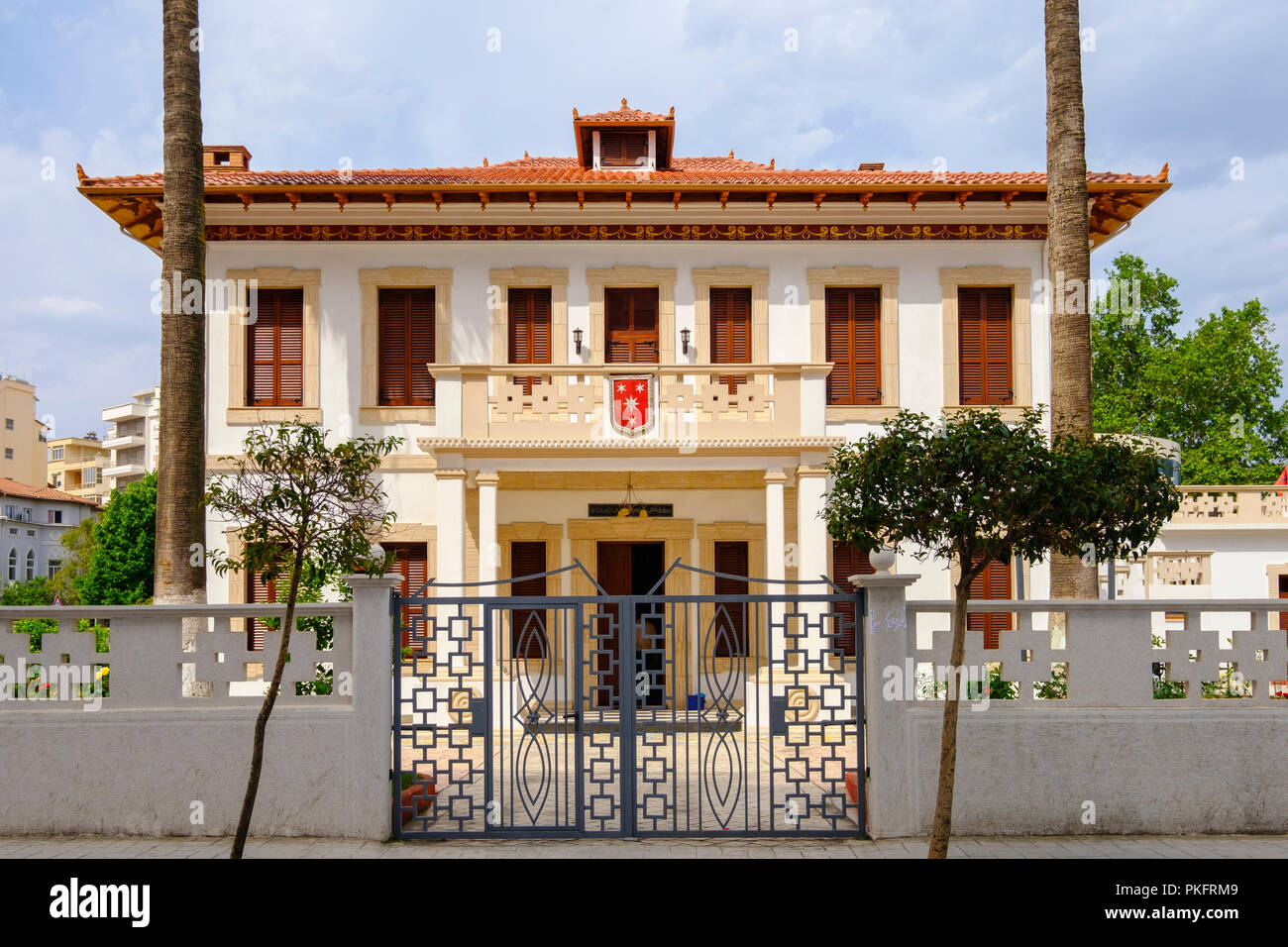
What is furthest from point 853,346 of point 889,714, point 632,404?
point 889,714

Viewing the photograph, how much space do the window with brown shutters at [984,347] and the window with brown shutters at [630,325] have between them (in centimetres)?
497

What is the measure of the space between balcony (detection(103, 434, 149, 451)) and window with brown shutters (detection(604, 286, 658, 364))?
292 ft

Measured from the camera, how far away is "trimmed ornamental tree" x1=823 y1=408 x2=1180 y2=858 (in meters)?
6.38

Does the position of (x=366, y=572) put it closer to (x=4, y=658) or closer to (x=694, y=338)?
(x=4, y=658)

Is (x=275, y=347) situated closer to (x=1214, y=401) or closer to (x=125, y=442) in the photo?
(x=1214, y=401)

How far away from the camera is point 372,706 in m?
7.76

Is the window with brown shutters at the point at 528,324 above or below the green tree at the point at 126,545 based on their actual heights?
above

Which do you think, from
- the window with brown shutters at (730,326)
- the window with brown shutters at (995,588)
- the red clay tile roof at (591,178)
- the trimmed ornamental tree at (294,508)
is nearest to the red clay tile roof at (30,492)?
the red clay tile roof at (591,178)

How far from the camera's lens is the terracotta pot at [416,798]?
7.92 metres

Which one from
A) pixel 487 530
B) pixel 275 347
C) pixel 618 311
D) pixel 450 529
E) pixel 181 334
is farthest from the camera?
pixel 618 311

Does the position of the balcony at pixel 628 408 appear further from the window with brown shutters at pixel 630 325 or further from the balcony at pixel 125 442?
the balcony at pixel 125 442

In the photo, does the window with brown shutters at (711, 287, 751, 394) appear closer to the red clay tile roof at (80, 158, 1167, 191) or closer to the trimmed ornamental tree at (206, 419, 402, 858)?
the red clay tile roof at (80, 158, 1167, 191)

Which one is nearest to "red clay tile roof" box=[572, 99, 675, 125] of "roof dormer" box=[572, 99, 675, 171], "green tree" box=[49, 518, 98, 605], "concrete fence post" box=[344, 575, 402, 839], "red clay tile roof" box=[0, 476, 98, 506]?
"roof dormer" box=[572, 99, 675, 171]

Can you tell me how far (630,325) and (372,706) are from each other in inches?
383
